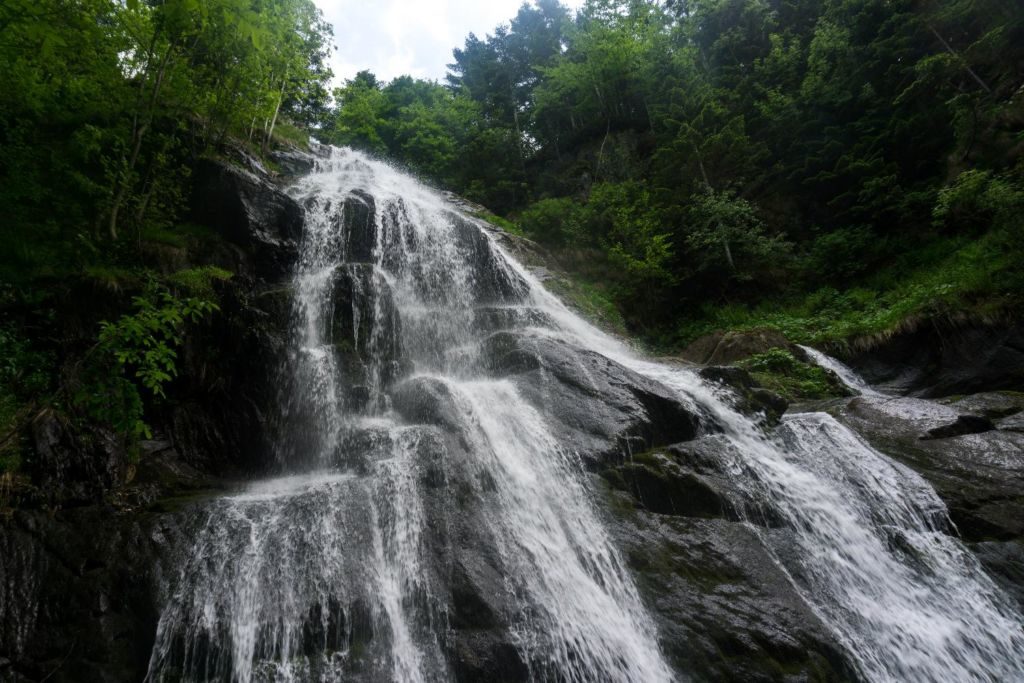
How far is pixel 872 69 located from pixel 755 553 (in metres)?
17.9

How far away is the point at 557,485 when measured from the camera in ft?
21.2

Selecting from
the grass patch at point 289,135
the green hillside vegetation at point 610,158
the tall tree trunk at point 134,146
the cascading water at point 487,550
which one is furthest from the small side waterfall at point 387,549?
the grass patch at point 289,135

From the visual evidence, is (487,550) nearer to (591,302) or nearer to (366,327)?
(366,327)

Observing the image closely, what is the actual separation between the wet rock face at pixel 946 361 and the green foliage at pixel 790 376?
135cm

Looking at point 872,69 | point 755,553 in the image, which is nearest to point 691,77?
point 872,69

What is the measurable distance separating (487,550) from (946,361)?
1053cm

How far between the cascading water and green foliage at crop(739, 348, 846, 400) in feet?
6.99

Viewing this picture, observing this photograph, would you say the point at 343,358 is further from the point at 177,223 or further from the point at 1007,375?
the point at 1007,375

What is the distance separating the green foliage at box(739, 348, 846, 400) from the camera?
33.5 feet

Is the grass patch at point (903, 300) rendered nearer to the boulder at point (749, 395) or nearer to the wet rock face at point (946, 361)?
the wet rock face at point (946, 361)

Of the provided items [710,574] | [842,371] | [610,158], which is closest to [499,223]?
[610,158]

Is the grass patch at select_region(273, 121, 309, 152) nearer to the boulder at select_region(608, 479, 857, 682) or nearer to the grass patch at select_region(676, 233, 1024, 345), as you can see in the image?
the grass patch at select_region(676, 233, 1024, 345)

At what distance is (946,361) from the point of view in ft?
33.1

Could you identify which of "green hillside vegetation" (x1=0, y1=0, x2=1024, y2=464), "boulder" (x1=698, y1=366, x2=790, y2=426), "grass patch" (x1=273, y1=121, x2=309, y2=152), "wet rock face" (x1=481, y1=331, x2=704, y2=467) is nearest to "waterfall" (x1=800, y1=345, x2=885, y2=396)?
"green hillside vegetation" (x1=0, y1=0, x2=1024, y2=464)
